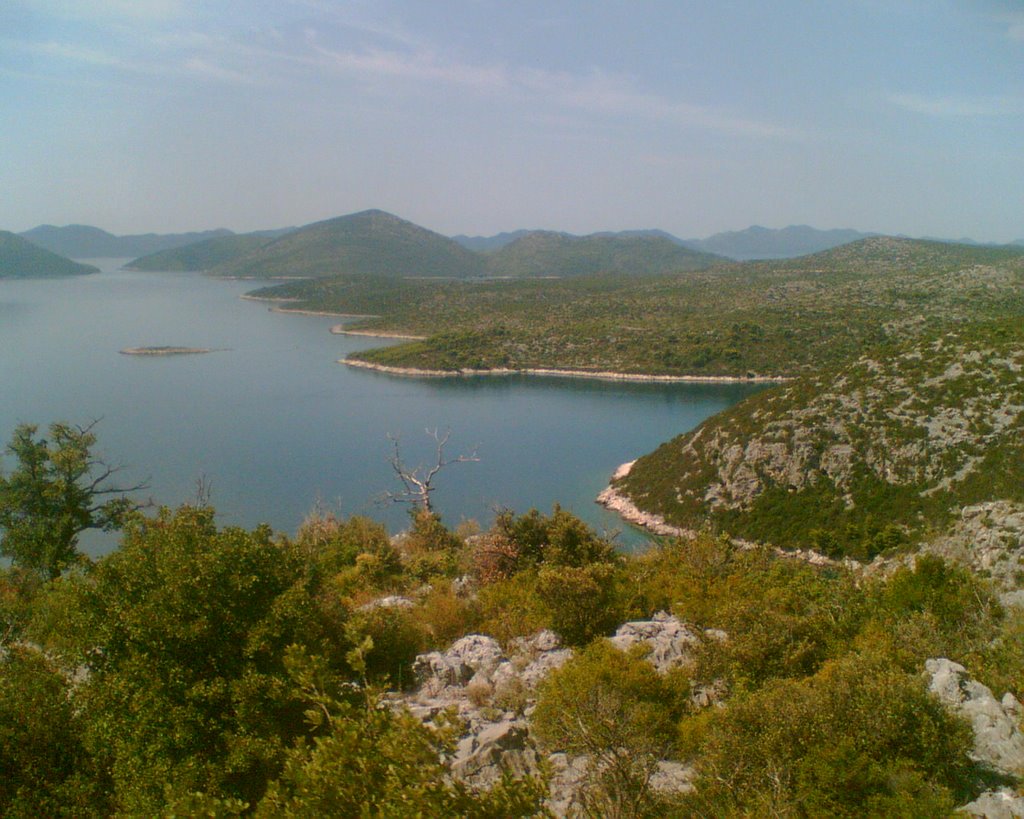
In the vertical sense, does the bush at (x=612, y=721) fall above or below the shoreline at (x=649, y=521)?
above

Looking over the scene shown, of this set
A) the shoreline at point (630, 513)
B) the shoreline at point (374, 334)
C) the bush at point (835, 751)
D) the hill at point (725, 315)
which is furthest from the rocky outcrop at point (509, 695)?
the shoreline at point (374, 334)

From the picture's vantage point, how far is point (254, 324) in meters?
118

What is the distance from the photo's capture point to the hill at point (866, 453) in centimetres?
2877

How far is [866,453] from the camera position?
1289 inches

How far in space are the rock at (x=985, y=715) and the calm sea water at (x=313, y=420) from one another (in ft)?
76.6

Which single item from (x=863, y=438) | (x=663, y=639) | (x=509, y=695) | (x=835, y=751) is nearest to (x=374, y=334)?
(x=863, y=438)

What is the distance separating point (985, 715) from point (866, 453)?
94.9 ft

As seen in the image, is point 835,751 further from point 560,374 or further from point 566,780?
point 560,374

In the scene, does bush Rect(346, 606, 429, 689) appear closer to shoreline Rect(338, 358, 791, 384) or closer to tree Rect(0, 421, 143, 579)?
tree Rect(0, 421, 143, 579)

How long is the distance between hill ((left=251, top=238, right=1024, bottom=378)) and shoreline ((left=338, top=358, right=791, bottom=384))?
30.8 inches

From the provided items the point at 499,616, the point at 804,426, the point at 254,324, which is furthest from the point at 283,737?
the point at 254,324

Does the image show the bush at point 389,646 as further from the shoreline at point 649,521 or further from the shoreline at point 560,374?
the shoreline at point 560,374

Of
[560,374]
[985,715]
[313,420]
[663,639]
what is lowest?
[313,420]

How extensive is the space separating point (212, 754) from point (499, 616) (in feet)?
19.4
